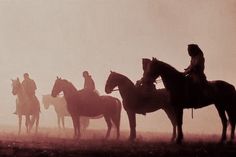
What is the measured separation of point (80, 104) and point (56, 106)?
10853 millimetres

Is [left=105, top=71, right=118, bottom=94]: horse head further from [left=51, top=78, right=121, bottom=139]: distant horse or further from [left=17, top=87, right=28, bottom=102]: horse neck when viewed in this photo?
[left=17, top=87, right=28, bottom=102]: horse neck

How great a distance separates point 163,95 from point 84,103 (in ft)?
13.9

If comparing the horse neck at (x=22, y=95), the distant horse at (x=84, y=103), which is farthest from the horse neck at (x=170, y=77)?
the horse neck at (x=22, y=95)

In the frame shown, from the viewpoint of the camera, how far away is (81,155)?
43.3 ft

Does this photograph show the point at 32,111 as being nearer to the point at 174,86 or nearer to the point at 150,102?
the point at 150,102

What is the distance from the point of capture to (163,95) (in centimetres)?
2095

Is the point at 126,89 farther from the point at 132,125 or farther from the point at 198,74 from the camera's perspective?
the point at 198,74

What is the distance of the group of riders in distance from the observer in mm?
17578

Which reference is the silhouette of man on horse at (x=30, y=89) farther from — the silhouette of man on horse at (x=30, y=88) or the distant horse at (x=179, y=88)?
the distant horse at (x=179, y=88)

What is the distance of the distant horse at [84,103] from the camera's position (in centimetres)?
2231

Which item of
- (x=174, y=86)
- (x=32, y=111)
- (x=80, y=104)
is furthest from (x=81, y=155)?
(x=32, y=111)

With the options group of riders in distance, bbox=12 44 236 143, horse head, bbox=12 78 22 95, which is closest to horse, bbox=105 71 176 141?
group of riders in distance, bbox=12 44 236 143

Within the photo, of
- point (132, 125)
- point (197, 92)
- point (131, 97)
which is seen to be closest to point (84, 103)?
point (131, 97)

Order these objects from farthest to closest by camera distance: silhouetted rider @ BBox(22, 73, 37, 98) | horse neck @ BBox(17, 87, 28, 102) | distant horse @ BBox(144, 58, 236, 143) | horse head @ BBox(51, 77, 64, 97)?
horse neck @ BBox(17, 87, 28, 102) → silhouetted rider @ BBox(22, 73, 37, 98) → horse head @ BBox(51, 77, 64, 97) → distant horse @ BBox(144, 58, 236, 143)
